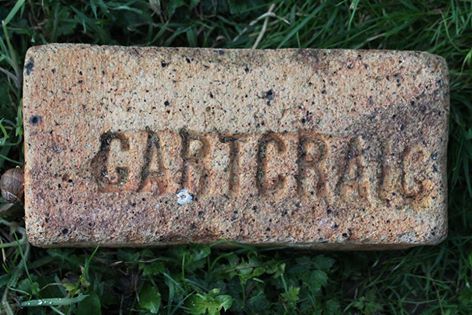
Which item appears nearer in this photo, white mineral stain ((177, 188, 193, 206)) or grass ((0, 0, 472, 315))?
white mineral stain ((177, 188, 193, 206))

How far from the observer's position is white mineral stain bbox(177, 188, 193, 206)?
6.45 ft

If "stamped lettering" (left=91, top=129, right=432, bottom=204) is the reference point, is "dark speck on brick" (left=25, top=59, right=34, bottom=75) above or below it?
above

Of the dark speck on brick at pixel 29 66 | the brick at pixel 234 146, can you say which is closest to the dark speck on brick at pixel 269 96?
the brick at pixel 234 146

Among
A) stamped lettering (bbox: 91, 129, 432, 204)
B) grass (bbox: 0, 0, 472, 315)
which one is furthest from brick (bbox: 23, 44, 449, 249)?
grass (bbox: 0, 0, 472, 315)

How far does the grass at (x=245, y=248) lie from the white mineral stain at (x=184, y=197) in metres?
0.16

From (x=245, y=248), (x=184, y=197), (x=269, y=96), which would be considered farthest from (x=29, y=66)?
(x=245, y=248)

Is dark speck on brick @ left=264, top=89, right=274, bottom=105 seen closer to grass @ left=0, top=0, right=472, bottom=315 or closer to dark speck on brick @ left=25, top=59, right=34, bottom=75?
grass @ left=0, top=0, right=472, bottom=315

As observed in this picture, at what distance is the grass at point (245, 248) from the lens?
6.94 feet

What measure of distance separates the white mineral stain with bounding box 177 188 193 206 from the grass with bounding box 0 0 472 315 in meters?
0.16

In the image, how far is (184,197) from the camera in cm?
197

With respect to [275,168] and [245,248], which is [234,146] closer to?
[275,168]

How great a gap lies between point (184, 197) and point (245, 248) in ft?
0.77

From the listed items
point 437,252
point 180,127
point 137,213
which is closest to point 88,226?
point 137,213

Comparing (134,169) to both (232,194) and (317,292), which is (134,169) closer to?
(232,194)
